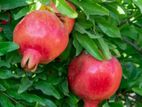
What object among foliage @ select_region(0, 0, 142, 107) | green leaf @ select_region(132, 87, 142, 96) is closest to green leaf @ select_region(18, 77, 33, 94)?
foliage @ select_region(0, 0, 142, 107)

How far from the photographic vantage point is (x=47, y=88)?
157 centimetres

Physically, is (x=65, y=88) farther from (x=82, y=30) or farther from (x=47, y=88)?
(x=82, y=30)

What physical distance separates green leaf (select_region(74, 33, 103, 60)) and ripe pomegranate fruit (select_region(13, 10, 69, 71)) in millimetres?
164

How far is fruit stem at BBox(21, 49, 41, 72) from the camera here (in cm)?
133

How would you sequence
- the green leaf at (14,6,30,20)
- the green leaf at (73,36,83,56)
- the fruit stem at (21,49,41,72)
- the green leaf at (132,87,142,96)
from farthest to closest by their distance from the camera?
the green leaf at (132,87,142,96) → the green leaf at (73,36,83,56) → the green leaf at (14,6,30,20) → the fruit stem at (21,49,41,72)

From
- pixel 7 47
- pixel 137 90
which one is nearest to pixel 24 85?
pixel 7 47

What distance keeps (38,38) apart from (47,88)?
28cm

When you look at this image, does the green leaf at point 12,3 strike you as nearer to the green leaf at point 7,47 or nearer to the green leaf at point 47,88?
the green leaf at point 7,47

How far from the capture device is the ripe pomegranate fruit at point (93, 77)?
1502 millimetres

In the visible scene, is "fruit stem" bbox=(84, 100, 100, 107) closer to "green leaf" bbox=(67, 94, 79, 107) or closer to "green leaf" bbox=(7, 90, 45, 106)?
"green leaf" bbox=(67, 94, 79, 107)

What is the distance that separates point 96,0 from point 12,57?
36 cm

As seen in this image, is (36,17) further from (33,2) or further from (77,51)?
(77,51)

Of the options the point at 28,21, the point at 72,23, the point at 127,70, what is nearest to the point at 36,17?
the point at 28,21

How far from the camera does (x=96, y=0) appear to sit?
1586mm
